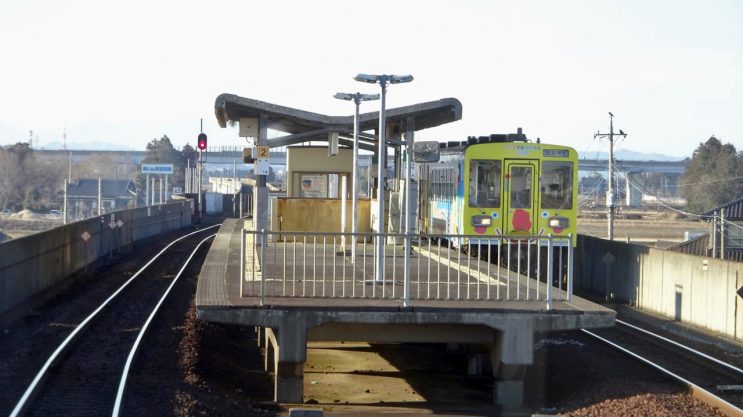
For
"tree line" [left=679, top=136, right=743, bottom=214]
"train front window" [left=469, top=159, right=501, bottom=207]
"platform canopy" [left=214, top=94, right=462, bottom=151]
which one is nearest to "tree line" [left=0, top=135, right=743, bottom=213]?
"tree line" [left=679, top=136, right=743, bottom=214]

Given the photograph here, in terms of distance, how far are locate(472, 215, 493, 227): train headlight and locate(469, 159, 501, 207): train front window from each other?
0.28m

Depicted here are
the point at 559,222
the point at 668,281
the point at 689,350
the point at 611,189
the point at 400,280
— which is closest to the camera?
the point at 400,280

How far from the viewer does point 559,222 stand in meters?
22.6

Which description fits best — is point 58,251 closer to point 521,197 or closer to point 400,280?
point 521,197

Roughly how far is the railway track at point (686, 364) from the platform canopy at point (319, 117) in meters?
5.69

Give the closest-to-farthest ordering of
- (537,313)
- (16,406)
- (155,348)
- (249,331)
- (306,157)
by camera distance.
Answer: (16,406), (537,313), (155,348), (249,331), (306,157)

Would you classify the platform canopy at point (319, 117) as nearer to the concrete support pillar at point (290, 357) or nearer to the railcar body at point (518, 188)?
the railcar body at point (518, 188)

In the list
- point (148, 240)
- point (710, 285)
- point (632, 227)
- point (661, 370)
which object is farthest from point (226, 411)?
point (632, 227)

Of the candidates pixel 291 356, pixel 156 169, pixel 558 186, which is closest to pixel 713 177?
pixel 156 169

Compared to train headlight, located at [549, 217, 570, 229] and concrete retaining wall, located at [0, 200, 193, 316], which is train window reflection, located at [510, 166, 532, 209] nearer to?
train headlight, located at [549, 217, 570, 229]

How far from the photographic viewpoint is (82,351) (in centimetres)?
1438

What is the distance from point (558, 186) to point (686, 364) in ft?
27.0

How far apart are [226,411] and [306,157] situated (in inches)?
519

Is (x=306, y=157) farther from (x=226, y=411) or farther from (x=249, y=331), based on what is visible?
(x=226, y=411)
